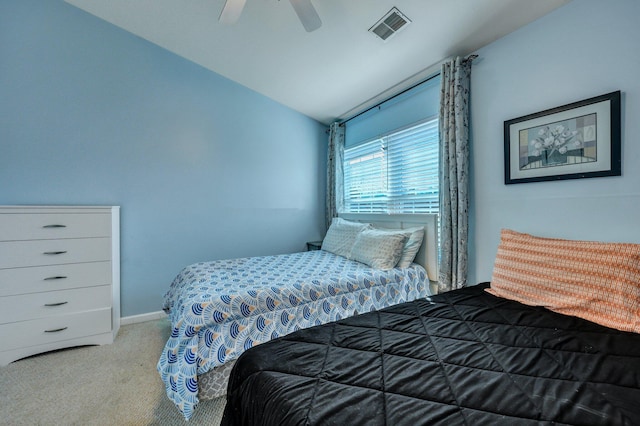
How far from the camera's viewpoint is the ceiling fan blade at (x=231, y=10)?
1.60 metres

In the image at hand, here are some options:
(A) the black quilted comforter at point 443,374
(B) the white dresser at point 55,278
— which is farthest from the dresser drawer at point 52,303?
(A) the black quilted comforter at point 443,374

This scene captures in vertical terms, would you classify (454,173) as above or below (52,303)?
above

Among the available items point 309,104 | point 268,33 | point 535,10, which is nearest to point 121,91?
point 268,33

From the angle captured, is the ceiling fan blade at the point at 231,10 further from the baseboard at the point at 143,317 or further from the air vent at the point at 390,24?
the baseboard at the point at 143,317

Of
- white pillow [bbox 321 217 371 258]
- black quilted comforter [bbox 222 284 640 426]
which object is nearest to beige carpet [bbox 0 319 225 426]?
black quilted comforter [bbox 222 284 640 426]

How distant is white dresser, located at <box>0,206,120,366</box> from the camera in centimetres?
183

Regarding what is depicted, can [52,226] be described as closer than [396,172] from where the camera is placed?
Yes

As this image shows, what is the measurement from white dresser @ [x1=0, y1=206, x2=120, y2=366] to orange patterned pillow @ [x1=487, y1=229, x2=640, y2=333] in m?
2.89

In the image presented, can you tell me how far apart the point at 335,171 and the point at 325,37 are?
175 centimetres

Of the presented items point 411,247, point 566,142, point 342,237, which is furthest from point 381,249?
point 566,142

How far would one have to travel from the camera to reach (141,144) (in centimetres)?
254

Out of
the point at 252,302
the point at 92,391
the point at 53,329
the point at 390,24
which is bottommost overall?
the point at 92,391

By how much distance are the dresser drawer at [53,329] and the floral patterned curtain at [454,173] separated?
9.33ft

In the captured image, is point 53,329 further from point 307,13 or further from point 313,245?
point 307,13
